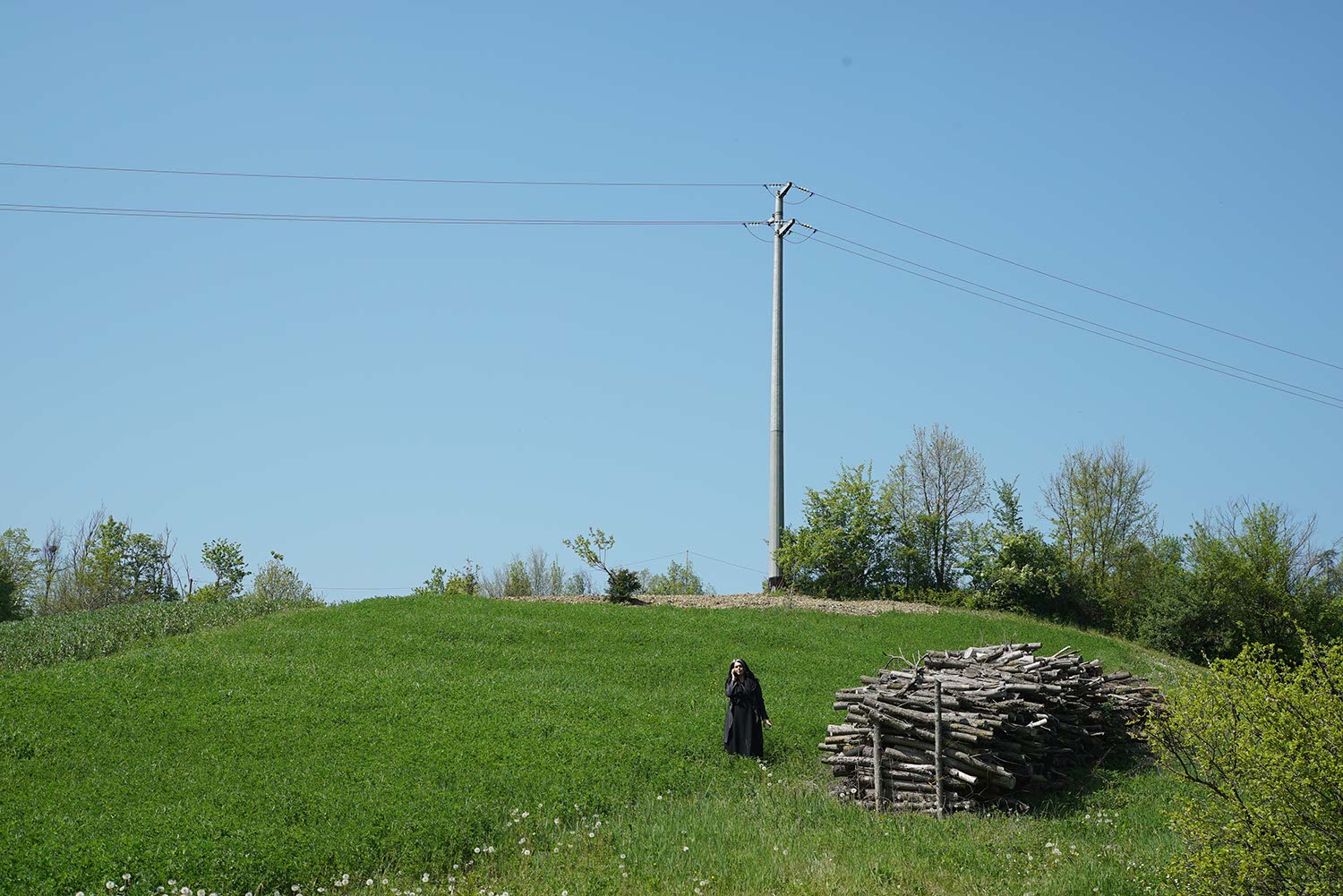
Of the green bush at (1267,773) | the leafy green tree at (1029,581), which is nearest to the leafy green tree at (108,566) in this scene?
the leafy green tree at (1029,581)

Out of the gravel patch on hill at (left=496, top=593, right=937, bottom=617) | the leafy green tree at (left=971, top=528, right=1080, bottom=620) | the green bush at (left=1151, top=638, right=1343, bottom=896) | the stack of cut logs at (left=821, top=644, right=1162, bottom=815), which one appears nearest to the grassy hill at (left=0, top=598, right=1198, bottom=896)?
the stack of cut logs at (left=821, top=644, right=1162, bottom=815)

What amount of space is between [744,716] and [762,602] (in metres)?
17.7

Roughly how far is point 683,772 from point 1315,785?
433 inches

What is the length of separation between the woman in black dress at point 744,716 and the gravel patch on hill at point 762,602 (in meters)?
15.3

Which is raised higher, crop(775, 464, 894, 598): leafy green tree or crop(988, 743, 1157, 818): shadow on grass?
crop(775, 464, 894, 598): leafy green tree

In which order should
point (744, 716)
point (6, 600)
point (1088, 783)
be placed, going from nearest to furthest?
point (1088, 783) → point (744, 716) → point (6, 600)

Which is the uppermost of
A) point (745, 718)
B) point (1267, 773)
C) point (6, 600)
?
point (6, 600)

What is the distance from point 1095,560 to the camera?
51906mm

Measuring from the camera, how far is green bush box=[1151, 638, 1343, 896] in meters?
10.5

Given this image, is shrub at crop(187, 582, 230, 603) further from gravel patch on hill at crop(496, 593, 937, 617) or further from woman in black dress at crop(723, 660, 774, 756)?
woman in black dress at crop(723, 660, 774, 756)

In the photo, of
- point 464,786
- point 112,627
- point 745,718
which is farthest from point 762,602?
point 464,786

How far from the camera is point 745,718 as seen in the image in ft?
69.1

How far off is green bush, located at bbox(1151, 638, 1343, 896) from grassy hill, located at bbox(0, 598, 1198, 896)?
2.55 m

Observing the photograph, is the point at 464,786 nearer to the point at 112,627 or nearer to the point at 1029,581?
the point at 112,627
